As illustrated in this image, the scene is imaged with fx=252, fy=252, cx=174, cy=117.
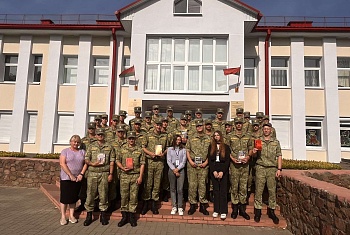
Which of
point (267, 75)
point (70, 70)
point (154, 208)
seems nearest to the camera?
point (154, 208)

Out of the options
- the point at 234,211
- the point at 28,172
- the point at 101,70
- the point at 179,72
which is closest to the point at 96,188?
the point at 234,211

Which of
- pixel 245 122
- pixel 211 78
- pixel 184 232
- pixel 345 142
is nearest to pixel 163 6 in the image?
pixel 211 78

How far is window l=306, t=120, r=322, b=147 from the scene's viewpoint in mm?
12000

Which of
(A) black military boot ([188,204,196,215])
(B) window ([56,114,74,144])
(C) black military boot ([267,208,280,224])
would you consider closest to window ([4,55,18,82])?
(B) window ([56,114,74,144])

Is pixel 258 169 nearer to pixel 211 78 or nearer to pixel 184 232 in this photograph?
pixel 184 232

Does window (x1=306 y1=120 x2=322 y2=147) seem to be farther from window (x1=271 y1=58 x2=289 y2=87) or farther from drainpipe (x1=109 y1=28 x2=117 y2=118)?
drainpipe (x1=109 y1=28 x2=117 y2=118)

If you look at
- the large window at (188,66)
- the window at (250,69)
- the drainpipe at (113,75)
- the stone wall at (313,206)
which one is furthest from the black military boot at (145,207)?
the window at (250,69)

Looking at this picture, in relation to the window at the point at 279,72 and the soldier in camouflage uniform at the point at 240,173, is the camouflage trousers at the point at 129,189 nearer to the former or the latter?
the soldier in camouflage uniform at the point at 240,173

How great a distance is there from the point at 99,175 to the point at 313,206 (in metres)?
3.96

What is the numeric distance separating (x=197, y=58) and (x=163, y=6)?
2.83 metres

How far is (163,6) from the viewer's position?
36.9 feet

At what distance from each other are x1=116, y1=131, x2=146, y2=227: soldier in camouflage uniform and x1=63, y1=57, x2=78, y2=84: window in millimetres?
9205

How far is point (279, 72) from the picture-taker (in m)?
12.5

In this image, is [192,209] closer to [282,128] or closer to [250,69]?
[282,128]
